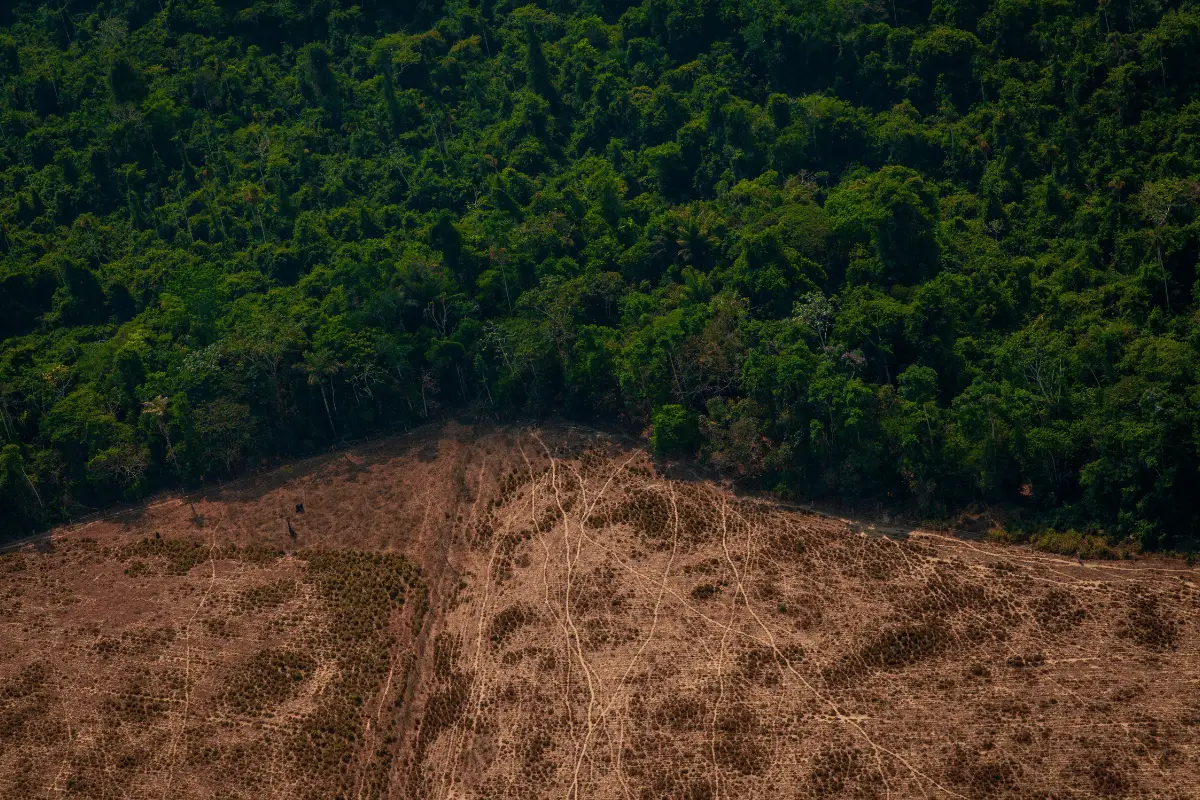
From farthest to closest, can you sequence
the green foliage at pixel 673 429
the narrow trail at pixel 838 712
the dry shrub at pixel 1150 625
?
1. the green foliage at pixel 673 429
2. the dry shrub at pixel 1150 625
3. the narrow trail at pixel 838 712

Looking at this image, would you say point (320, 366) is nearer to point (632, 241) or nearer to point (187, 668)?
point (187, 668)

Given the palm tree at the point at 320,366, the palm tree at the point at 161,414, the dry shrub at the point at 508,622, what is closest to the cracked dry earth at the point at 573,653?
the dry shrub at the point at 508,622

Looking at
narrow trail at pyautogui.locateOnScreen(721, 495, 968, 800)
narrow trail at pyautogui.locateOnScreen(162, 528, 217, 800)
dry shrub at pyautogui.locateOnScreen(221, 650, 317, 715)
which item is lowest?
narrow trail at pyautogui.locateOnScreen(162, 528, 217, 800)

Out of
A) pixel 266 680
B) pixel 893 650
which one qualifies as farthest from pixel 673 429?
pixel 266 680

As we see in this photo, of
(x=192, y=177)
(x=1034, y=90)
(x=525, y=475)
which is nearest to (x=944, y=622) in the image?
(x=525, y=475)

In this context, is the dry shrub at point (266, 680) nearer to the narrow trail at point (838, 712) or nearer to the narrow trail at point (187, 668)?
the narrow trail at point (187, 668)

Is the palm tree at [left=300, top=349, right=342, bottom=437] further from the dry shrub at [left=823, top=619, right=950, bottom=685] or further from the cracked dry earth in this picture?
the dry shrub at [left=823, top=619, right=950, bottom=685]

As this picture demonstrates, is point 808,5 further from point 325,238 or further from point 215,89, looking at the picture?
point 215,89

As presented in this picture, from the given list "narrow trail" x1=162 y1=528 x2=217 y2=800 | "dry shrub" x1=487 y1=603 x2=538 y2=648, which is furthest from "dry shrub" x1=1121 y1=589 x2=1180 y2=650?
"narrow trail" x1=162 y1=528 x2=217 y2=800
